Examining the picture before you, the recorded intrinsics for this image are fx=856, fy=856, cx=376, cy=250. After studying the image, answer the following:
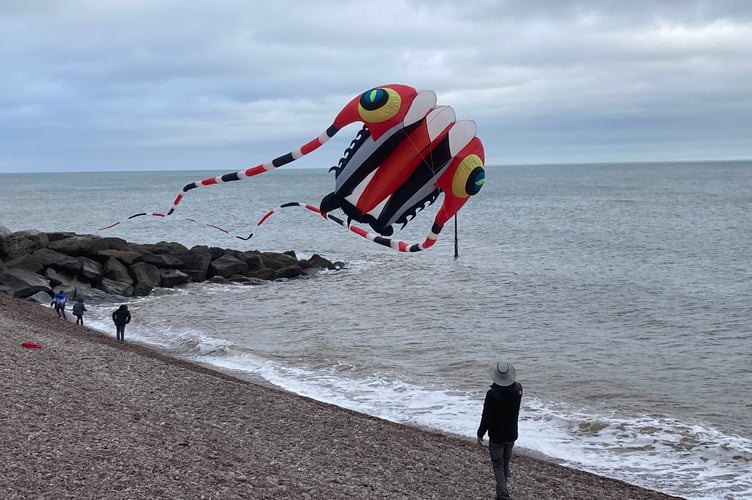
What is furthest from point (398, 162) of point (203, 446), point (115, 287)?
point (115, 287)

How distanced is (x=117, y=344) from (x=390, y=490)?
10.9 m

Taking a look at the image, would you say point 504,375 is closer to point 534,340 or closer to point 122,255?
point 534,340

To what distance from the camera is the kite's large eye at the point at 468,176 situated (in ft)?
34.0

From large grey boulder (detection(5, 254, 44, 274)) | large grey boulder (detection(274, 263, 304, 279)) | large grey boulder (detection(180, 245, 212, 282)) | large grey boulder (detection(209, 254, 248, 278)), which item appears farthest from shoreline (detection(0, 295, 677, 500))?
large grey boulder (detection(274, 263, 304, 279))

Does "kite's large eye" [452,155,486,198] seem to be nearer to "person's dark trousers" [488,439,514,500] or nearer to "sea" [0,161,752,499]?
"person's dark trousers" [488,439,514,500]

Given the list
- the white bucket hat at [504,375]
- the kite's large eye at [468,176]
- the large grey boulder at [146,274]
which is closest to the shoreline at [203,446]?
the white bucket hat at [504,375]

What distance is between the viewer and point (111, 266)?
3098 cm

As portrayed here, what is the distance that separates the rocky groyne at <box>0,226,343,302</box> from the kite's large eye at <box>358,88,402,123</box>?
19.9 m

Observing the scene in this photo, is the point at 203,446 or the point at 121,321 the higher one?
the point at 203,446

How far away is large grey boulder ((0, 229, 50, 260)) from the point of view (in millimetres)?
31391

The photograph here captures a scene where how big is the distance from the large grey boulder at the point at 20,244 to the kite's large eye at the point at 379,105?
81.9 feet

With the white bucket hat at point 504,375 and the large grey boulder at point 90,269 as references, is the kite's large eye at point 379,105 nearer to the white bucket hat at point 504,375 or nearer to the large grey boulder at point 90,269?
the white bucket hat at point 504,375

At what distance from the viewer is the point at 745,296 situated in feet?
96.7

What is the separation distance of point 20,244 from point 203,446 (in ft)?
78.8
